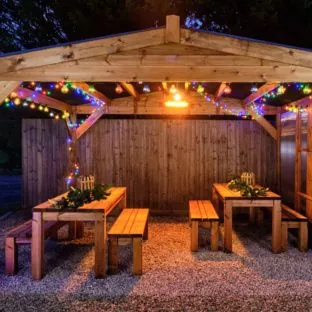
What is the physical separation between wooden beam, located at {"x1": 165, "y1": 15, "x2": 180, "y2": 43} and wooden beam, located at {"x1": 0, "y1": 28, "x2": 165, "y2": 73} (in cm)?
5

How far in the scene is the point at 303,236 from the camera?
5004 millimetres

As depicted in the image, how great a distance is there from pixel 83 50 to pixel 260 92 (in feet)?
10.2

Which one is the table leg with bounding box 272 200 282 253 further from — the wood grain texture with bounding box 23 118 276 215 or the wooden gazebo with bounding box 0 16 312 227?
the wood grain texture with bounding box 23 118 276 215

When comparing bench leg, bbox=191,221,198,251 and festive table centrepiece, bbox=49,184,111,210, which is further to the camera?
bench leg, bbox=191,221,198,251

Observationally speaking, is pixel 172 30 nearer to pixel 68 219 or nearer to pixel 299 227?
pixel 68 219

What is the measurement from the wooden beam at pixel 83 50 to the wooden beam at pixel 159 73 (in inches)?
2.7

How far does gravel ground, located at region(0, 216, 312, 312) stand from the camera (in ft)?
11.0

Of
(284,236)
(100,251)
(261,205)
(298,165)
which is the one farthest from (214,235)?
(298,165)

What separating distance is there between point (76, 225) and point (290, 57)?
13.3 feet

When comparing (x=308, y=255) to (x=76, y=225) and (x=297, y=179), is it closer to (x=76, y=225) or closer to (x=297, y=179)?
(x=297, y=179)

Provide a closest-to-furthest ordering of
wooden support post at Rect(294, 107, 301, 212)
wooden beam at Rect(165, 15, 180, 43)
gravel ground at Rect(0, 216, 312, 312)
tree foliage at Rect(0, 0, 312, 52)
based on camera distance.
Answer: gravel ground at Rect(0, 216, 312, 312) < wooden beam at Rect(165, 15, 180, 43) < wooden support post at Rect(294, 107, 301, 212) < tree foliage at Rect(0, 0, 312, 52)

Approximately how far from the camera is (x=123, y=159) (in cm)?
749

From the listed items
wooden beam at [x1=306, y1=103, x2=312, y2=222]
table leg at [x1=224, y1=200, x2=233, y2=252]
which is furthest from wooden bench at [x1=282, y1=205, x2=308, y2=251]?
table leg at [x1=224, y1=200, x2=233, y2=252]

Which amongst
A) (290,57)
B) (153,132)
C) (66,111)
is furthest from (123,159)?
(290,57)
